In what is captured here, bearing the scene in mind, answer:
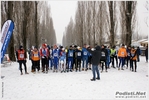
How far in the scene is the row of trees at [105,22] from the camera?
18.1m

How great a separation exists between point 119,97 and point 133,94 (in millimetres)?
737

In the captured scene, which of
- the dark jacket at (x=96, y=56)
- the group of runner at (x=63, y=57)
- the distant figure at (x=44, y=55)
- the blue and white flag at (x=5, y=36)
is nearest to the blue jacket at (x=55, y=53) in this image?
the group of runner at (x=63, y=57)

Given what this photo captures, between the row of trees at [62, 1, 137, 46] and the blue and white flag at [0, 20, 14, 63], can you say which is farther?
the row of trees at [62, 1, 137, 46]

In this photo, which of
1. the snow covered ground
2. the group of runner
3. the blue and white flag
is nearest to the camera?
the snow covered ground

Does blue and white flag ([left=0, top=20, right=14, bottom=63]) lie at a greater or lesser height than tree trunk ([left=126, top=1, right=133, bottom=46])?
lesser

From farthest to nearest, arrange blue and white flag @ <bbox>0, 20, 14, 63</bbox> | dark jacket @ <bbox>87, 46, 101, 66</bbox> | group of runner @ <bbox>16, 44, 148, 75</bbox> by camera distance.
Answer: group of runner @ <bbox>16, 44, 148, 75</bbox>, dark jacket @ <bbox>87, 46, 101, 66</bbox>, blue and white flag @ <bbox>0, 20, 14, 63</bbox>

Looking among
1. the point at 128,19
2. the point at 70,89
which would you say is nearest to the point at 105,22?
the point at 128,19

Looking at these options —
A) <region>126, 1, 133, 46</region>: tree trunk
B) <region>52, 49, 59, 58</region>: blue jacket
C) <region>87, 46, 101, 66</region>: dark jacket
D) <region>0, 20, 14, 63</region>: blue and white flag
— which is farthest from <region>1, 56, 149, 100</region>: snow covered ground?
<region>126, 1, 133, 46</region>: tree trunk

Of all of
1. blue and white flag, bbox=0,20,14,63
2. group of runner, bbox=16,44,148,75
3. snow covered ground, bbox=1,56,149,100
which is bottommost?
snow covered ground, bbox=1,56,149,100

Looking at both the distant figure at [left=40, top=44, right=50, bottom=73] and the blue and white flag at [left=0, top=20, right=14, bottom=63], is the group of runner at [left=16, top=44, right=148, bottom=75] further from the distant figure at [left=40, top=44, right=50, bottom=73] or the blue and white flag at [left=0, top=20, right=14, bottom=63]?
the blue and white flag at [left=0, top=20, right=14, bottom=63]

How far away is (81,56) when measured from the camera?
1245 cm

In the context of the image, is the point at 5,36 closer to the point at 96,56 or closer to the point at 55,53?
the point at 55,53

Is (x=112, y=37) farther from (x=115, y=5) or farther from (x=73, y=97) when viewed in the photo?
(x=73, y=97)

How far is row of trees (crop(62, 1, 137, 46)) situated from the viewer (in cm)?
1807
